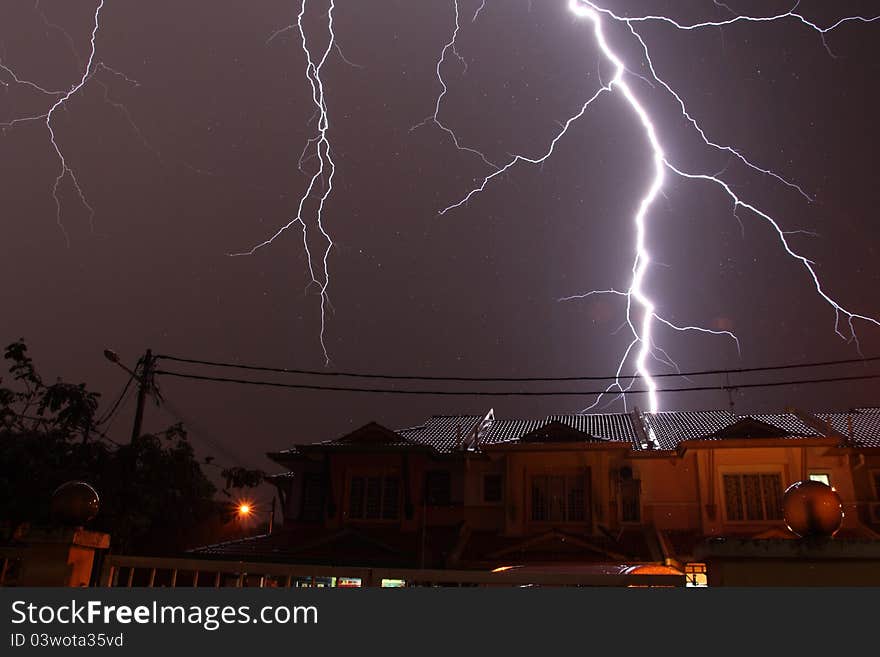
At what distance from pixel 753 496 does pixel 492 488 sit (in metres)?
6.15

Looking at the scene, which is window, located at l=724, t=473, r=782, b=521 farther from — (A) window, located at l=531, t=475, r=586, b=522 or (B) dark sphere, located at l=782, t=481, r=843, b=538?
(B) dark sphere, located at l=782, t=481, r=843, b=538

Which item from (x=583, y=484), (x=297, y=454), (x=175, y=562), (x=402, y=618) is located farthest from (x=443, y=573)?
(x=297, y=454)

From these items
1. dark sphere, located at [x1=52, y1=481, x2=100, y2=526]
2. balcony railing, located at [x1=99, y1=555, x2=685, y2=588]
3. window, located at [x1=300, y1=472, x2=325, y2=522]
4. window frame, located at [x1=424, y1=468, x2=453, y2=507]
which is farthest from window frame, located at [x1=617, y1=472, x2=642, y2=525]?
dark sphere, located at [x1=52, y1=481, x2=100, y2=526]

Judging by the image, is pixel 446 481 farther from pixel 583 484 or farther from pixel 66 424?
pixel 66 424

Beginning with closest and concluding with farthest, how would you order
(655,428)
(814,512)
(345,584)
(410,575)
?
(814,512) → (410,575) → (345,584) → (655,428)

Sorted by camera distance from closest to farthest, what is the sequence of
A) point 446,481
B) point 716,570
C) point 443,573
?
point 716,570 < point 443,573 < point 446,481

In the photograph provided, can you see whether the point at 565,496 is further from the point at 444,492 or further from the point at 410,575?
the point at 410,575

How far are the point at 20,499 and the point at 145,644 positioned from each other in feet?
38.8

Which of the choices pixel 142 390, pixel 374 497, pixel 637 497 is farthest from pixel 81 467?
pixel 637 497

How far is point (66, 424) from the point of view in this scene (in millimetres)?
13773

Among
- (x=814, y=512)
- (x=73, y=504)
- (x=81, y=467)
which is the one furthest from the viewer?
(x=81, y=467)

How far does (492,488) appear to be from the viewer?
1817cm

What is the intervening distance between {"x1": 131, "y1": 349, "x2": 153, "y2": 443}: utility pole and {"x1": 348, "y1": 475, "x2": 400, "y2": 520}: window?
243 inches

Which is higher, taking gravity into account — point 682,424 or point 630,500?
point 682,424
